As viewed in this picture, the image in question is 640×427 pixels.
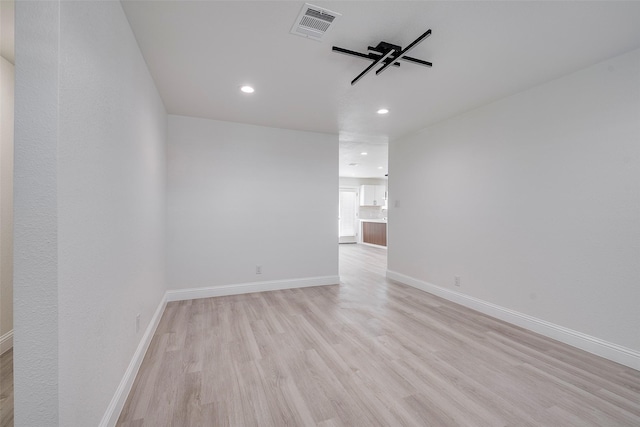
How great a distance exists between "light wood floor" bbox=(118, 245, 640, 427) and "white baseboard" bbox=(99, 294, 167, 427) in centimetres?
6

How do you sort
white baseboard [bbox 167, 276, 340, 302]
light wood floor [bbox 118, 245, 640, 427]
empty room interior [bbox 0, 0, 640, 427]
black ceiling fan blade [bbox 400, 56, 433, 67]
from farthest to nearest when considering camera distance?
white baseboard [bbox 167, 276, 340, 302]
black ceiling fan blade [bbox 400, 56, 433, 67]
light wood floor [bbox 118, 245, 640, 427]
empty room interior [bbox 0, 0, 640, 427]

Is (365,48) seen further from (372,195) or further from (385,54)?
(372,195)

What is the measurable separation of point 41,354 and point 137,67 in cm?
203

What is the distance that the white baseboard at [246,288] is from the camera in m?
3.70

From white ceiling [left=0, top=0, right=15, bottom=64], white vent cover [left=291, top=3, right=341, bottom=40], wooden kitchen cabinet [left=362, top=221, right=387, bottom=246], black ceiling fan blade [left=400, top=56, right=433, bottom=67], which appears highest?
white vent cover [left=291, top=3, right=341, bottom=40]

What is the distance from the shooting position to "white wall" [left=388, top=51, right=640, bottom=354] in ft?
7.29

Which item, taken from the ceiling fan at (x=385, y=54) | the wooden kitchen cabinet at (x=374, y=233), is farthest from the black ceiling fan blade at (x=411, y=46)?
the wooden kitchen cabinet at (x=374, y=233)

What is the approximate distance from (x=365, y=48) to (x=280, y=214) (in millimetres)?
2682

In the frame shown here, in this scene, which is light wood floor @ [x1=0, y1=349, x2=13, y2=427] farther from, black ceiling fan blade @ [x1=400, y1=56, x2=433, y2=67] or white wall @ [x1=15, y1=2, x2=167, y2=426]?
black ceiling fan blade @ [x1=400, y1=56, x2=433, y2=67]

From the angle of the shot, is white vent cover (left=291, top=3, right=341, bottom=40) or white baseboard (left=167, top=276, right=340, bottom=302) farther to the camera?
white baseboard (left=167, top=276, right=340, bottom=302)

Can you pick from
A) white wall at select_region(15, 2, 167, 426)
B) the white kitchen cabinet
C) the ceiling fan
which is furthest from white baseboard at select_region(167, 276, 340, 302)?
the white kitchen cabinet

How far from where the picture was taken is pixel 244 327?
2.86 m

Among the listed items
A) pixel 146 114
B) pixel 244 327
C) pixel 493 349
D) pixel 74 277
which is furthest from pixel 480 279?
pixel 146 114

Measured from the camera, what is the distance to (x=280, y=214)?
13.9 ft
